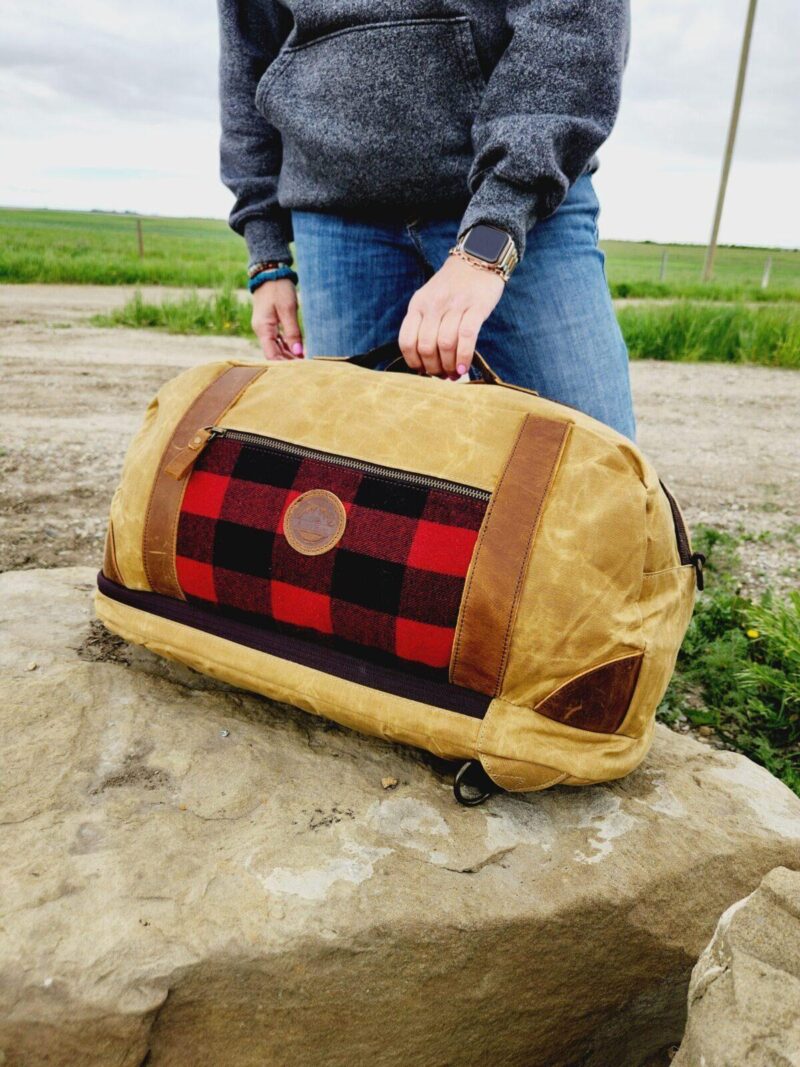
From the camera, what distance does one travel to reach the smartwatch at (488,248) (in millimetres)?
1643

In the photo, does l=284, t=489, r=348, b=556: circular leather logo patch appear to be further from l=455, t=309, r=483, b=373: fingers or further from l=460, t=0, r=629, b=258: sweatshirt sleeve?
l=460, t=0, r=629, b=258: sweatshirt sleeve

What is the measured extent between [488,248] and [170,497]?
2.49 ft

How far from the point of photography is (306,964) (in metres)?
1.27

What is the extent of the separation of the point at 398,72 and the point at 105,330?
6519mm

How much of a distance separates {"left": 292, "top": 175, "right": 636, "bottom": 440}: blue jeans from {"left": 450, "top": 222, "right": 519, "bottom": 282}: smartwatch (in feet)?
0.82

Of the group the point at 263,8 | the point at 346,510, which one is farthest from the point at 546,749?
the point at 263,8

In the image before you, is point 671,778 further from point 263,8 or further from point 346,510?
point 263,8

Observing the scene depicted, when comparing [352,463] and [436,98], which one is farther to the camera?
[436,98]

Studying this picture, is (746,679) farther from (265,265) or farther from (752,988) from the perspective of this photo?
(265,265)

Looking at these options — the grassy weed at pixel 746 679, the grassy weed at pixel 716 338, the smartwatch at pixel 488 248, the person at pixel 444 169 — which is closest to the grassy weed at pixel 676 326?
the grassy weed at pixel 716 338

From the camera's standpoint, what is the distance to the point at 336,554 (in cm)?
148

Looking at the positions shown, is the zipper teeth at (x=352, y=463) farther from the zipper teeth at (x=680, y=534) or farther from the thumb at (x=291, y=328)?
the thumb at (x=291, y=328)

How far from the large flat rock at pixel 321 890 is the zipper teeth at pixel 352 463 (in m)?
0.53

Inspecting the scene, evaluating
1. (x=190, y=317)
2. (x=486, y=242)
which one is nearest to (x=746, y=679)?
(x=486, y=242)
